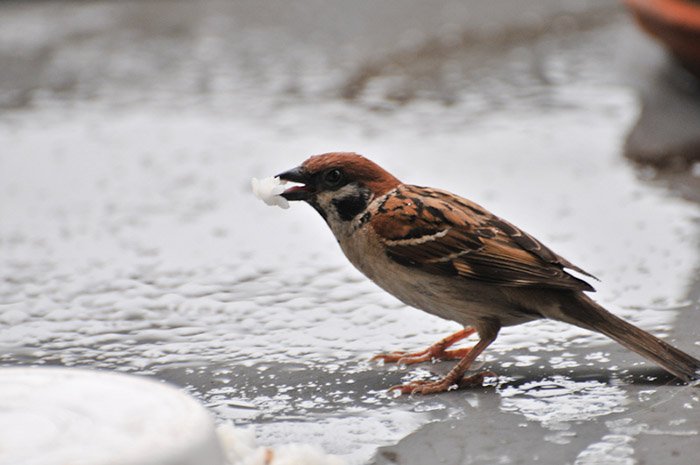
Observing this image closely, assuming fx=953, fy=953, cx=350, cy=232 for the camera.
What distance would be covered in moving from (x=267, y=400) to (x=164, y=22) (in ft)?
23.5

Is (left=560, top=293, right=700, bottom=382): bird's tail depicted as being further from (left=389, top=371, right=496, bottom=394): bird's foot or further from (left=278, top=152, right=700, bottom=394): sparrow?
(left=389, top=371, right=496, bottom=394): bird's foot

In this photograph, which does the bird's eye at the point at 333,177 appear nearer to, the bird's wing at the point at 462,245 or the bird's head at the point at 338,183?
the bird's head at the point at 338,183

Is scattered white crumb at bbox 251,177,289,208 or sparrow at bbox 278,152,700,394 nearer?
sparrow at bbox 278,152,700,394

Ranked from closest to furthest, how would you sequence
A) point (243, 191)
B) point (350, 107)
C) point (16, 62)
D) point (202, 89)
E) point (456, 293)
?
point (456, 293), point (243, 191), point (350, 107), point (202, 89), point (16, 62)

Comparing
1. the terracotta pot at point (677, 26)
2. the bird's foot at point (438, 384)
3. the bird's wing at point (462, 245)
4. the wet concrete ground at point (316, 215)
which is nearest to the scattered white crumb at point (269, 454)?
the wet concrete ground at point (316, 215)

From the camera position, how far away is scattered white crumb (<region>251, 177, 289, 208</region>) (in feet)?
→ 10.1

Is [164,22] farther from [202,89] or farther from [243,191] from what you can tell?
[243,191]

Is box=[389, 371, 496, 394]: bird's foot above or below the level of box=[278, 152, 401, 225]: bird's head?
below

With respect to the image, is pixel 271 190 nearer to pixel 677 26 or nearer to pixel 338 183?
pixel 338 183

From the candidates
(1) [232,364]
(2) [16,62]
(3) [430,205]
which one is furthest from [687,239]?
(2) [16,62]

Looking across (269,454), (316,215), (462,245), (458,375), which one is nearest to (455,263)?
(462,245)

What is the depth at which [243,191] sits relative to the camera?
5.24 metres

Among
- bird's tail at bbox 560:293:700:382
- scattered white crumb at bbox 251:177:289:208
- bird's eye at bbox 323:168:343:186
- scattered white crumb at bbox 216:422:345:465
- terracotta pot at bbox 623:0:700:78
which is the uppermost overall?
terracotta pot at bbox 623:0:700:78

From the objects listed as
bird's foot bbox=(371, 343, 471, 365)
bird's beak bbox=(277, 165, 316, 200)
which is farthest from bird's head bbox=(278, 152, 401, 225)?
bird's foot bbox=(371, 343, 471, 365)
